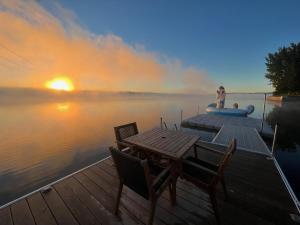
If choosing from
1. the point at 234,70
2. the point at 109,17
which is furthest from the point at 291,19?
the point at 109,17

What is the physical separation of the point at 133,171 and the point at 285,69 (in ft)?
105

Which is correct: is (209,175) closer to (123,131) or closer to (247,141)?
(123,131)

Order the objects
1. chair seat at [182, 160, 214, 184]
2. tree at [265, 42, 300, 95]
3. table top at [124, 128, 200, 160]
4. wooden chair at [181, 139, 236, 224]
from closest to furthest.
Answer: wooden chair at [181, 139, 236, 224], chair seat at [182, 160, 214, 184], table top at [124, 128, 200, 160], tree at [265, 42, 300, 95]

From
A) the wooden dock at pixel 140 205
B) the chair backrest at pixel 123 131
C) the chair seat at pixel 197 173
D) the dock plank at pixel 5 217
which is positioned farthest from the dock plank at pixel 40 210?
the chair seat at pixel 197 173

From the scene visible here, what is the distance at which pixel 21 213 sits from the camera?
1521 mm

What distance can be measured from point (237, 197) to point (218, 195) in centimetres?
23

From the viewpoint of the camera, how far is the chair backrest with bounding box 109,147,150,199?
3.64 ft

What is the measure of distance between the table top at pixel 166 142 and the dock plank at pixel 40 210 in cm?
120

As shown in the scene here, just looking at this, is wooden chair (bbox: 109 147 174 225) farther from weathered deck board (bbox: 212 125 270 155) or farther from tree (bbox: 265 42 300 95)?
tree (bbox: 265 42 300 95)

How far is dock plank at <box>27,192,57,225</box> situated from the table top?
1196 mm

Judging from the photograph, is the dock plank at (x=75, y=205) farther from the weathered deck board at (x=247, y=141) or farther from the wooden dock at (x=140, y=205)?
the weathered deck board at (x=247, y=141)

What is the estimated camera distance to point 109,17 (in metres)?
5.54

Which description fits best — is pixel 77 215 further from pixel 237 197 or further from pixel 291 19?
pixel 291 19

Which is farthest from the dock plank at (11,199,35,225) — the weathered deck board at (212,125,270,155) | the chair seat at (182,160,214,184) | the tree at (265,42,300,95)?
the tree at (265,42,300,95)
